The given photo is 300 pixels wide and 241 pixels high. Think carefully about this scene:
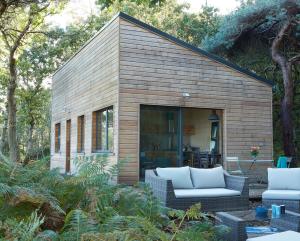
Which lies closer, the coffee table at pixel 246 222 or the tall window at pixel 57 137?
the coffee table at pixel 246 222

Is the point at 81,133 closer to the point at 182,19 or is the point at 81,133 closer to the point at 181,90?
the point at 181,90

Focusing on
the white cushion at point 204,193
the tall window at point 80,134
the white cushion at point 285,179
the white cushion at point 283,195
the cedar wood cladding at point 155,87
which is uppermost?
the cedar wood cladding at point 155,87

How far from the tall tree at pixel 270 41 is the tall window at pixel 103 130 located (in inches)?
225

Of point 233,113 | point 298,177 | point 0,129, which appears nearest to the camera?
point 298,177

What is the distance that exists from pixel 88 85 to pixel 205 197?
6.69 metres

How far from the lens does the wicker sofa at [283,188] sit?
20.2 ft

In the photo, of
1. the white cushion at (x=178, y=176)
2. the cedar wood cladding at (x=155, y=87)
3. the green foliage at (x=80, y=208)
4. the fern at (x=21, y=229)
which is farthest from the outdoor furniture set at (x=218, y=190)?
the fern at (x=21, y=229)

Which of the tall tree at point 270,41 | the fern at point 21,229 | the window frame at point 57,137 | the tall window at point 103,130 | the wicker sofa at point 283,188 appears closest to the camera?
the fern at point 21,229

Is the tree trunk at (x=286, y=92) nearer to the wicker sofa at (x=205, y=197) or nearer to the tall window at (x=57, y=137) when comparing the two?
the wicker sofa at (x=205, y=197)

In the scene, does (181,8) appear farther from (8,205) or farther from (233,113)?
(8,205)

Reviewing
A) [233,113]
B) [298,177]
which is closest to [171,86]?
[233,113]

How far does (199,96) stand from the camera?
1010cm

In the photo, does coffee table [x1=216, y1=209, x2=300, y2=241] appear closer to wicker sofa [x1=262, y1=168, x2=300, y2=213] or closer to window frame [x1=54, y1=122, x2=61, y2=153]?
wicker sofa [x1=262, y1=168, x2=300, y2=213]

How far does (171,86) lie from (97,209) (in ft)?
27.8
